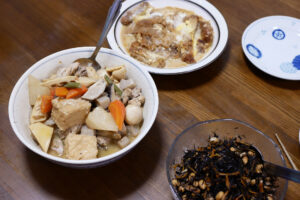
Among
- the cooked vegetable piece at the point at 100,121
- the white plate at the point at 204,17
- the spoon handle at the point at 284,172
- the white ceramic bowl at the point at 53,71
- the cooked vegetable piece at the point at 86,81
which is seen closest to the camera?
the spoon handle at the point at 284,172

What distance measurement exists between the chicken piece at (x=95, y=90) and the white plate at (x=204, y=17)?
0.26m

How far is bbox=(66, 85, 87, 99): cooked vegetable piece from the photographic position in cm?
125

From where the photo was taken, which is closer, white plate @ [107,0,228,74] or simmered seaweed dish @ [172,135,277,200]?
simmered seaweed dish @ [172,135,277,200]

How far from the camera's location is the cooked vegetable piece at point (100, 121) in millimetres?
1187

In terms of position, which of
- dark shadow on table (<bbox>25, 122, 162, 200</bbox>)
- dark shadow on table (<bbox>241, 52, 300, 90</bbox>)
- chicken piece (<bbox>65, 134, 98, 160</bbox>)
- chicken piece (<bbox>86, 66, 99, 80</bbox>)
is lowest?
dark shadow on table (<bbox>25, 122, 162, 200</bbox>)

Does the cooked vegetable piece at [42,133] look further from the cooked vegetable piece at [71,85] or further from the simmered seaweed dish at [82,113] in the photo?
the cooked vegetable piece at [71,85]

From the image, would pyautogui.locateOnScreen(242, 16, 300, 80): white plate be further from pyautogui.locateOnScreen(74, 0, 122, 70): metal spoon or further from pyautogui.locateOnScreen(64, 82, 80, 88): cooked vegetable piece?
pyautogui.locateOnScreen(64, 82, 80, 88): cooked vegetable piece

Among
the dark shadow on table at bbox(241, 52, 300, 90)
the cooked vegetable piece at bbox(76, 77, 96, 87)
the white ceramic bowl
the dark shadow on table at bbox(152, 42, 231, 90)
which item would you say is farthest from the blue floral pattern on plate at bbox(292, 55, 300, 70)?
the cooked vegetable piece at bbox(76, 77, 96, 87)

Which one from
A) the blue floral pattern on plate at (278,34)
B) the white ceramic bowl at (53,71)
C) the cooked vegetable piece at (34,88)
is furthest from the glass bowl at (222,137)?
the blue floral pattern on plate at (278,34)

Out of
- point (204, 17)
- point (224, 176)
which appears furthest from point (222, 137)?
point (204, 17)

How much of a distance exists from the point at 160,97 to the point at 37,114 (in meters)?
0.62

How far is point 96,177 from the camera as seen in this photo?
4.13 feet

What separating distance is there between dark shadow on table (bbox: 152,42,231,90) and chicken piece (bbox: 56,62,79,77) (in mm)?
458

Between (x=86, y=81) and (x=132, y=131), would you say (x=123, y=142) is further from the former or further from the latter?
(x=86, y=81)
